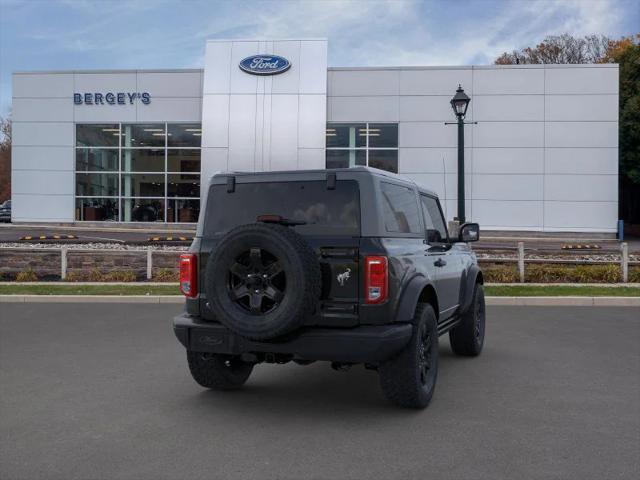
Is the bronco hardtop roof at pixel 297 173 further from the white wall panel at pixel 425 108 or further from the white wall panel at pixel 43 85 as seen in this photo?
the white wall panel at pixel 43 85

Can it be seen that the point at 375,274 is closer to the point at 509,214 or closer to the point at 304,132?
the point at 304,132

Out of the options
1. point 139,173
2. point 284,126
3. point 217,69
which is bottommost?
point 139,173

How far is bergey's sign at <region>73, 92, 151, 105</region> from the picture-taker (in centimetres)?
3309

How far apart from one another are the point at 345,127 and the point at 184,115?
7910 millimetres

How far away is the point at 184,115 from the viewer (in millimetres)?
32969

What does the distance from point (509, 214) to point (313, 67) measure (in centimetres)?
1132

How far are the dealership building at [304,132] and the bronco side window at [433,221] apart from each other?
77.9 feet

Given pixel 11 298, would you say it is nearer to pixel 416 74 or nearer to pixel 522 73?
pixel 416 74

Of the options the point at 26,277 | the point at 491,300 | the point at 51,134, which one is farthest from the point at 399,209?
the point at 51,134

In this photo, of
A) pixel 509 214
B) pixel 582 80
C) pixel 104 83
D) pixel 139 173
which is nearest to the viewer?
pixel 582 80

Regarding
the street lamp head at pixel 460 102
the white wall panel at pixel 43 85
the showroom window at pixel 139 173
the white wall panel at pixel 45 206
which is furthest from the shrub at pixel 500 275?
the white wall panel at pixel 43 85

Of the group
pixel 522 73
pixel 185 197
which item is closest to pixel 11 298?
pixel 185 197

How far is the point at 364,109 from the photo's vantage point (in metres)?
31.7

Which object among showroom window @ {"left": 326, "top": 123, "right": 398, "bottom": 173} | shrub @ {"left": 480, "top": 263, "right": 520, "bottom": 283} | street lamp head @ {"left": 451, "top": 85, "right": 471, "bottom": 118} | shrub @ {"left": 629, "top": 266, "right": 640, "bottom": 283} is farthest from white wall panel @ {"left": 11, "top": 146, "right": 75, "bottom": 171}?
shrub @ {"left": 629, "top": 266, "right": 640, "bottom": 283}
